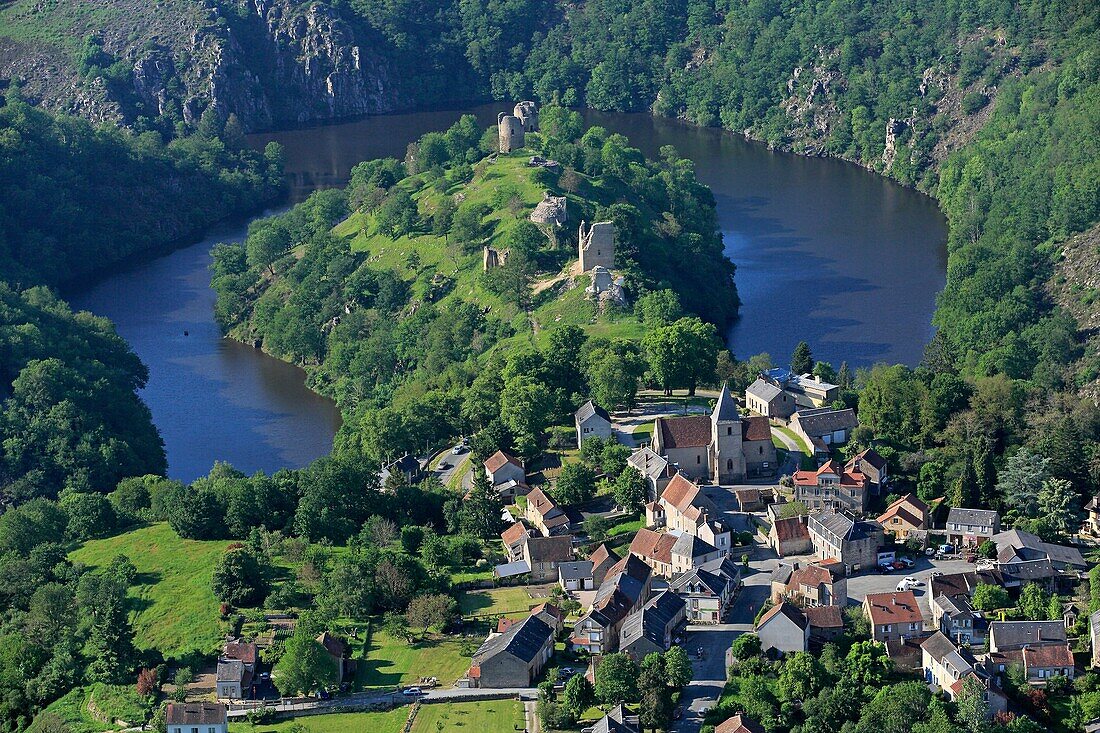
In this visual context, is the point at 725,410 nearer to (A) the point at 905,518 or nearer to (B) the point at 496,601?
(A) the point at 905,518

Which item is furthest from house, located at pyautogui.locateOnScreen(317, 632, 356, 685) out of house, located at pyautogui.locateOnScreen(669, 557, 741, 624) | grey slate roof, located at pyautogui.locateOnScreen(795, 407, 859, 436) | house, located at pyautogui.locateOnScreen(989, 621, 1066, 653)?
grey slate roof, located at pyautogui.locateOnScreen(795, 407, 859, 436)

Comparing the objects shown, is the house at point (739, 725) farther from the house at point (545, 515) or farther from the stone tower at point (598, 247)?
the stone tower at point (598, 247)

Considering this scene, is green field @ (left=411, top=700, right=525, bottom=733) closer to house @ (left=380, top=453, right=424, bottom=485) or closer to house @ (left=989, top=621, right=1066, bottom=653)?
house @ (left=989, top=621, right=1066, bottom=653)

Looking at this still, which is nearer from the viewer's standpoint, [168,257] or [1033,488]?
[1033,488]

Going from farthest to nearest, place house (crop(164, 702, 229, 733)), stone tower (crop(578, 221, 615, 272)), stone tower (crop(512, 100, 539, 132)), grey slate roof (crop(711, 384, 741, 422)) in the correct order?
stone tower (crop(512, 100, 539, 132)), stone tower (crop(578, 221, 615, 272)), grey slate roof (crop(711, 384, 741, 422)), house (crop(164, 702, 229, 733))

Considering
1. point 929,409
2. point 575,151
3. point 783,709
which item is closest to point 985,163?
point 575,151

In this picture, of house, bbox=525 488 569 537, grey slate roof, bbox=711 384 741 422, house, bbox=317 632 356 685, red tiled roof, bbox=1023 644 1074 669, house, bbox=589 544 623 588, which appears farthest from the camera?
grey slate roof, bbox=711 384 741 422

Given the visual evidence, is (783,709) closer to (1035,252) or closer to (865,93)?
(1035,252)
